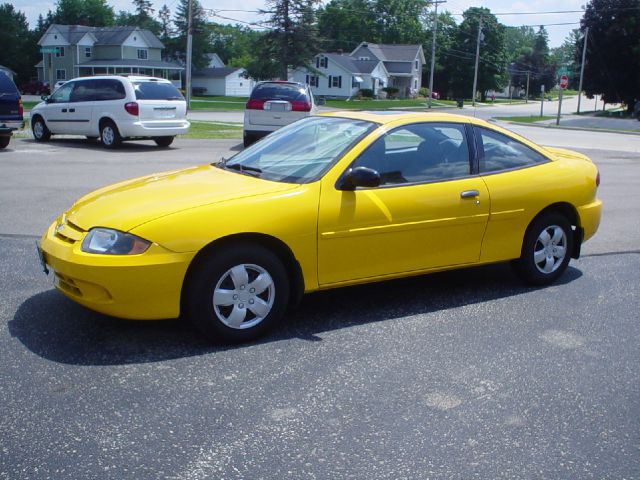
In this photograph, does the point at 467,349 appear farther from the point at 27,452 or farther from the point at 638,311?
the point at 27,452

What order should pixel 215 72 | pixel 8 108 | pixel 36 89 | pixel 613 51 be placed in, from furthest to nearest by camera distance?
pixel 215 72 → pixel 36 89 → pixel 613 51 → pixel 8 108

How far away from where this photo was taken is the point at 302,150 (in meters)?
5.64

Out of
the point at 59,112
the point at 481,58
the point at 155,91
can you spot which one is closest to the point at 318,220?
the point at 155,91

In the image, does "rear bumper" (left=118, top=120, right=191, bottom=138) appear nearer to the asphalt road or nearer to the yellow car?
the asphalt road

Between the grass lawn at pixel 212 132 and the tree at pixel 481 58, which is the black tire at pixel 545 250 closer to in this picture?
the grass lawn at pixel 212 132

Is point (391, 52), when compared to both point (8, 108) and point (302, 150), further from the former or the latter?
point (302, 150)

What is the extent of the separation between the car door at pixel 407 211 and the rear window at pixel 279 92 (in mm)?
13107

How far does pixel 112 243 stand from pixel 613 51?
6591 cm

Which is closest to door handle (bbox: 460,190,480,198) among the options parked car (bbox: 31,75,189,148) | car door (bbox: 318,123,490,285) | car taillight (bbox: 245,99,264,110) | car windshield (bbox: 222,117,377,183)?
car door (bbox: 318,123,490,285)

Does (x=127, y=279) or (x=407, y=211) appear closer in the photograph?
(x=127, y=279)

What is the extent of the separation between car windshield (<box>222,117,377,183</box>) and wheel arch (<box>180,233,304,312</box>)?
1.76ft

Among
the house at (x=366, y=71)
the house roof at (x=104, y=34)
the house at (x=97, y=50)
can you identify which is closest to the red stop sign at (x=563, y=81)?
the house at (x=366, y=71)

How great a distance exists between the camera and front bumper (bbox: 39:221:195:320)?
4414 mm

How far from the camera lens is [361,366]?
4504mm
